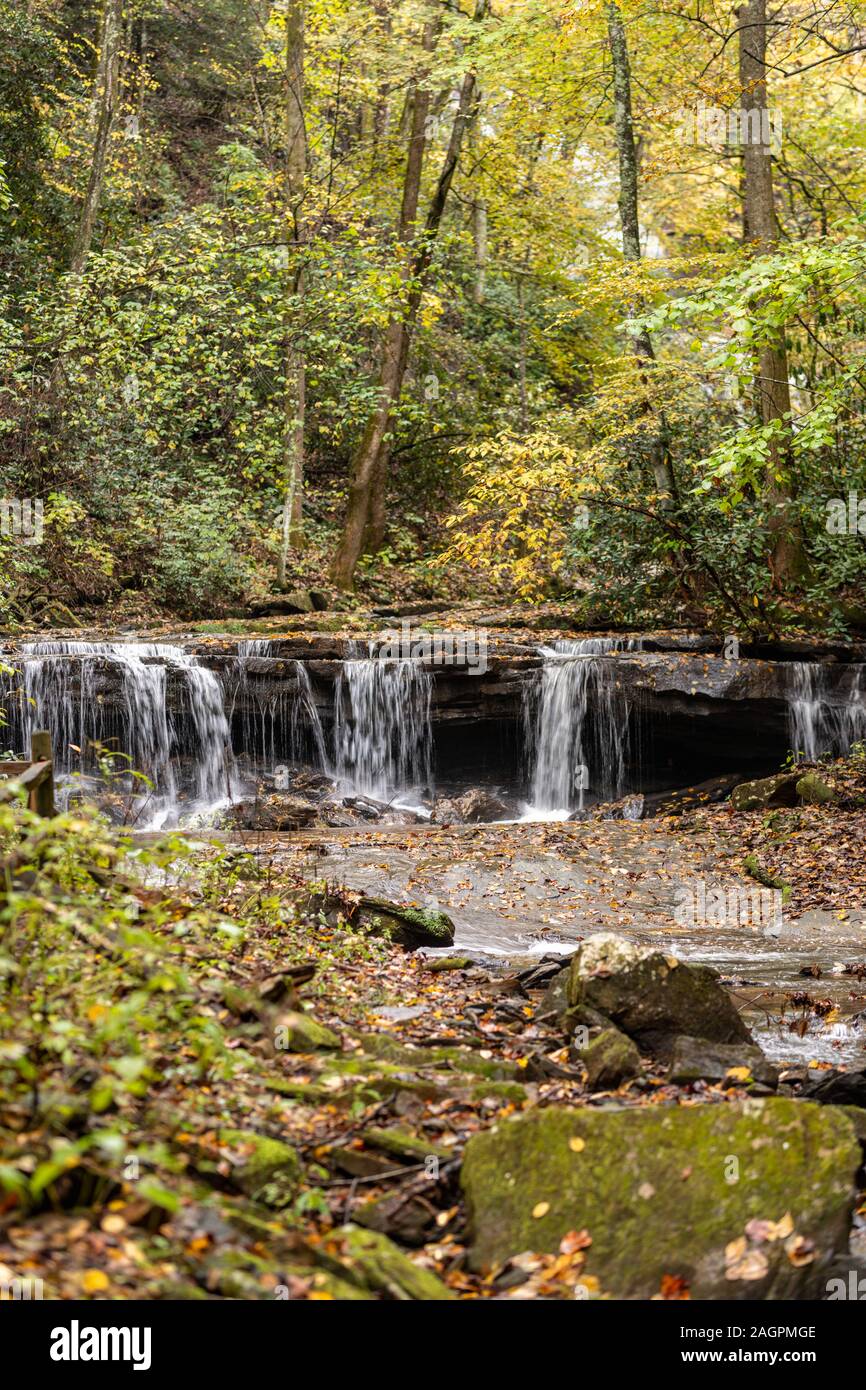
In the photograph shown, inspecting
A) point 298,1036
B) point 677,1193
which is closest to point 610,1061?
point 677,1193

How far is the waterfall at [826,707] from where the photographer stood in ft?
49.1

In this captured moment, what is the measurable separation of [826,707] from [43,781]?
11618mm

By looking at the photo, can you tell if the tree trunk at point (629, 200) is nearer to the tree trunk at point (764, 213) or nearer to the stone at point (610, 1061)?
the tree trunk at point (764, 213)

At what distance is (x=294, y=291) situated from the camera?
19219mm

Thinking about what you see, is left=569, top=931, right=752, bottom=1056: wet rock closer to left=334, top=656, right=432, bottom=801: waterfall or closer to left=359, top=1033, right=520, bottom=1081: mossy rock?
left=359, top=1033, right=520, bottom=1081: mossy rock

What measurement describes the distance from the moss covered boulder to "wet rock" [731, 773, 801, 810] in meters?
9.30

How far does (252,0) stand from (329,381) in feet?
41.3

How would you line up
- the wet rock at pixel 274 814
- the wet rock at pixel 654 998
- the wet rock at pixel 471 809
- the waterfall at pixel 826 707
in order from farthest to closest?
the waterfall at pixel 826 707 → the wet rock at pixel 471 809 → the wet rock at pixel 274 814 → the wet rock at pixel 654 998

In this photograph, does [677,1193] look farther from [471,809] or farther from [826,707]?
[826,707]

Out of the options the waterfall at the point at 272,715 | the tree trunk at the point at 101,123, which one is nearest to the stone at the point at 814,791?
the waterfall at the point at 272,715

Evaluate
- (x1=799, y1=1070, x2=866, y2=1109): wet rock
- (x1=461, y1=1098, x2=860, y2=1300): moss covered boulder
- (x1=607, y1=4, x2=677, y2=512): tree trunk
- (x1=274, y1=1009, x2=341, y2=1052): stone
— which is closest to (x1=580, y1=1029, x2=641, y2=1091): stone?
(x1=799, y1=1070, x2=866, y2=1109): wet rock

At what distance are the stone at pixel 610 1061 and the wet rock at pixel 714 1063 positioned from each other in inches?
8.7

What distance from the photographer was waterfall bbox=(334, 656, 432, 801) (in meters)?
15.9

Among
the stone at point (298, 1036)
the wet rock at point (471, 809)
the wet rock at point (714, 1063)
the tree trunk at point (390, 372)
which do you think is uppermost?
the tree trunk at point (390, 372)
